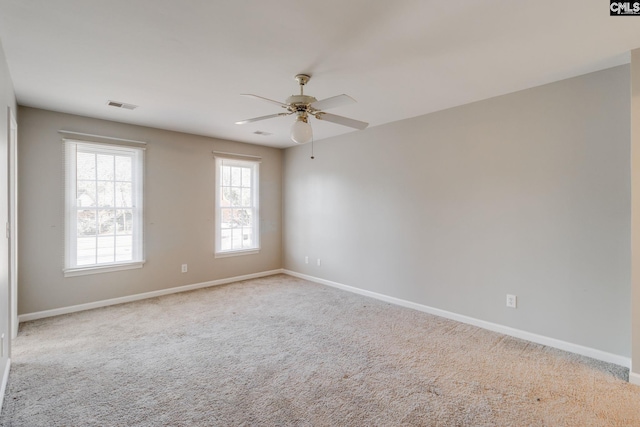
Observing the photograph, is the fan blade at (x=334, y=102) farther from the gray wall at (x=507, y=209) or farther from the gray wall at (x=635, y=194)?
the gray wall at (x=635, y=194)

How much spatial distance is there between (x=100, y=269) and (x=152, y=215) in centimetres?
94

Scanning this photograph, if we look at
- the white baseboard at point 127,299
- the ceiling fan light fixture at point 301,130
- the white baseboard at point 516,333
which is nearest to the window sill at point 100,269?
the white baseboard at point 127,299

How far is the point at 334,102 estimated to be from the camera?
7.77 ft

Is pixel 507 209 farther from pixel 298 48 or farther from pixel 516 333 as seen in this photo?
pixel 298 48

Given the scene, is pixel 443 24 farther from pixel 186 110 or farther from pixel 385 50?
pixel 186 110

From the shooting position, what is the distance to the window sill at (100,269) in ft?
13.0

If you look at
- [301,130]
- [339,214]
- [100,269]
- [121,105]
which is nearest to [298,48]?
[301,130]

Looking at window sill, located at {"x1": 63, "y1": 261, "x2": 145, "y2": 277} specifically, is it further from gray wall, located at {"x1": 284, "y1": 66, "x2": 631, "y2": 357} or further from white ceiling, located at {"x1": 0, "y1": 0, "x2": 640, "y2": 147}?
gray wall, located at {"x1": 284, "y1": 66, "x2": 631, "y2": 357}

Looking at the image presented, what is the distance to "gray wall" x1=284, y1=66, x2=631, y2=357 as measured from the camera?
2703 mm

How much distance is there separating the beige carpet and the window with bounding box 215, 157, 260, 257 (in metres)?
1.85

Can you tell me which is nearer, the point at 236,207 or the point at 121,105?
the point at 121,105

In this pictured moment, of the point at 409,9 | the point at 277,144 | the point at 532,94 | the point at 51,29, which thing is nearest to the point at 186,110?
the point at 51,29

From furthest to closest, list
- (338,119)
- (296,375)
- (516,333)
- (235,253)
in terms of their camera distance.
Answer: (235,253), (516,333), (338,119), (296,375)

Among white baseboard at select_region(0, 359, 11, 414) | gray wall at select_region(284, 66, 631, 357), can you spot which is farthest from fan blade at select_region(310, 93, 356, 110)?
white baseboard at select_region(0, 359, 11, 414)
